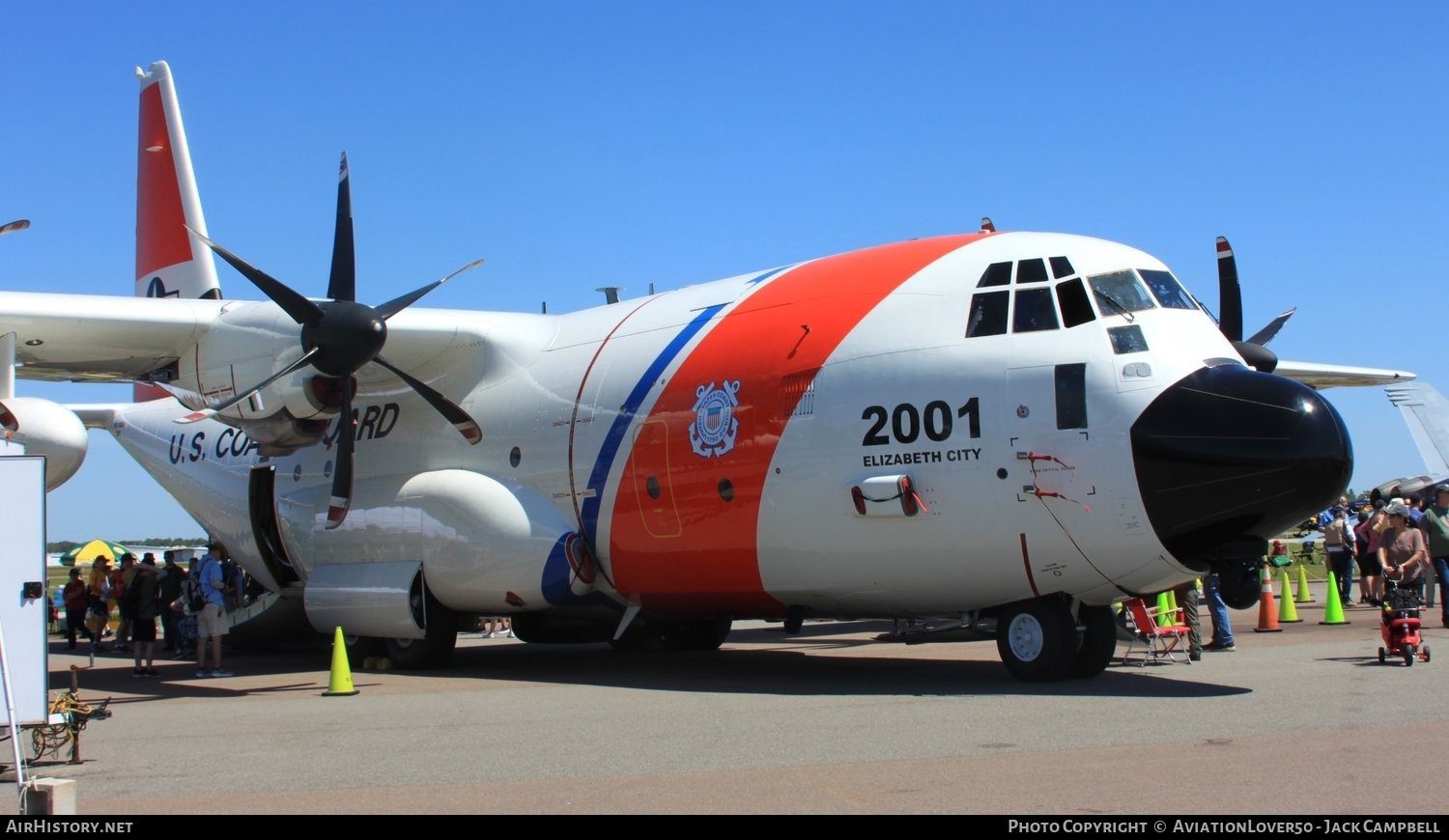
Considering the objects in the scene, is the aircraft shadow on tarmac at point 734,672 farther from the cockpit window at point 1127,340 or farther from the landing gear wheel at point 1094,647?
the cockpit window at point 1127,340

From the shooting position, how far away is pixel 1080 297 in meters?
11.5

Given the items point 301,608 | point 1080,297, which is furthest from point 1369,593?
point 301,608

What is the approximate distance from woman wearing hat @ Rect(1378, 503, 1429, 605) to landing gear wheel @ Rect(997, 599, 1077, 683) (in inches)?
155

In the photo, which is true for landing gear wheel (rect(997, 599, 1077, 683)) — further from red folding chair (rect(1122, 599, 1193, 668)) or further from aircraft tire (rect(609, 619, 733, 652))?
aircraft tire (rect(609, 619, 733, 652))

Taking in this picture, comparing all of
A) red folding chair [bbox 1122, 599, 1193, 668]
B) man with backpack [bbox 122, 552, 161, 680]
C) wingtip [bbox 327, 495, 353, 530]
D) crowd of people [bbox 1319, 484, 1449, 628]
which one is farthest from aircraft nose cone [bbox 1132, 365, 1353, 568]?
man with backpack [bbox 122, 552, 161, 680]

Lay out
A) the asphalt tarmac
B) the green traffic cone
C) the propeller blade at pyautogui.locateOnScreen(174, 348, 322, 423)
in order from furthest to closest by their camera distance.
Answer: the propeller blade at pyautogui.locateOnScreen(174, 348, 322, 423), the green traffic cone, the asphalt tarmac

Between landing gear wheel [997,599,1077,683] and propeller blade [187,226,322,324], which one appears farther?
propeller blade [187,226,322,324]

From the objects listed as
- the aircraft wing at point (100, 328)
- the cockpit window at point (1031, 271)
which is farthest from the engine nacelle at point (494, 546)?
the cockpit window at point (1031, 271)

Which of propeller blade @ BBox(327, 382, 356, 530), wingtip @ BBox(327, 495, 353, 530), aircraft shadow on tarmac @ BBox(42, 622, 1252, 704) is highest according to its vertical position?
propeller blade @ BBox(327, 382, 356, 530)

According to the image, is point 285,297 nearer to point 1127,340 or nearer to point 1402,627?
point 1127,340

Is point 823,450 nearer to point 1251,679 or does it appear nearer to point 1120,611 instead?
point 1251,679

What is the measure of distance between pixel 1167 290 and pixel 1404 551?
520 centimetres

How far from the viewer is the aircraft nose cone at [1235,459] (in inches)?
408

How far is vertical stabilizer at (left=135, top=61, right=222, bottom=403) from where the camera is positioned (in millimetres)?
19953
